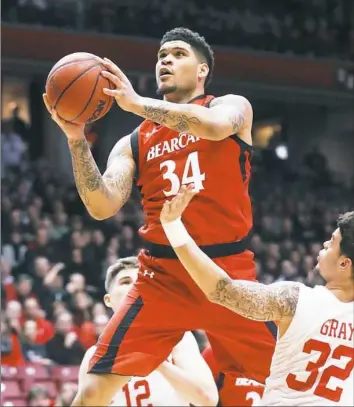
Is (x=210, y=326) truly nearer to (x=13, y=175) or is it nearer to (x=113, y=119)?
(x=13, y=175)

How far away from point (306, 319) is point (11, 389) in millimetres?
5561

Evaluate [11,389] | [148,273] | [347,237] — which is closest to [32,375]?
[11,389]

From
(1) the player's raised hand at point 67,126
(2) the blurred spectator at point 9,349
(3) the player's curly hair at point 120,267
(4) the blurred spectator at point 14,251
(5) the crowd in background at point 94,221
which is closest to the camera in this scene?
(1) the player's raised hand at point 67,126

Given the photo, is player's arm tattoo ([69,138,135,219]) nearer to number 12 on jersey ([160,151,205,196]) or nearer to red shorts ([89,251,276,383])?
number 12 on jersey ([160,151,205,196])

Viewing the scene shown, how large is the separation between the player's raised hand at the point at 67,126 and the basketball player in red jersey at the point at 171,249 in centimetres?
14

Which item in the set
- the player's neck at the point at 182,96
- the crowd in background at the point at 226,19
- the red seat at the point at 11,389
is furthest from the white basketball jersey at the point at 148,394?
the crowd in background at the point at 226,19

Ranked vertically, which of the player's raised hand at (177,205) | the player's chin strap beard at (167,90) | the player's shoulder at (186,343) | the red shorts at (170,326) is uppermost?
the player's chin strap beard at (167,90)

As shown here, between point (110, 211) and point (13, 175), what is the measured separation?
966 cm

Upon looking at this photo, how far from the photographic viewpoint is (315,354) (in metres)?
3.80


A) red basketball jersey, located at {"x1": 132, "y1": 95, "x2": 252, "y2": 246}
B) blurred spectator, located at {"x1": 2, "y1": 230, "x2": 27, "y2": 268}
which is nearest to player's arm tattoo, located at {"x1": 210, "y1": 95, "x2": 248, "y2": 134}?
red basketball jersey, located at {"x1": 132, "y1": 95, "x2": 252, "y2": 246}

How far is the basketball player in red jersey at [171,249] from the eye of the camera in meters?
4.46

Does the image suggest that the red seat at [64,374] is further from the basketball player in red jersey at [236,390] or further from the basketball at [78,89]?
the basketball at [78,89]

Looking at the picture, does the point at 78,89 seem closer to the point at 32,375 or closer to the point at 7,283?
the point at 32,375

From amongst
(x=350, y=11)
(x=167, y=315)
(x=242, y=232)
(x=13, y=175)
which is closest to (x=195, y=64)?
(x=242, y=232)
